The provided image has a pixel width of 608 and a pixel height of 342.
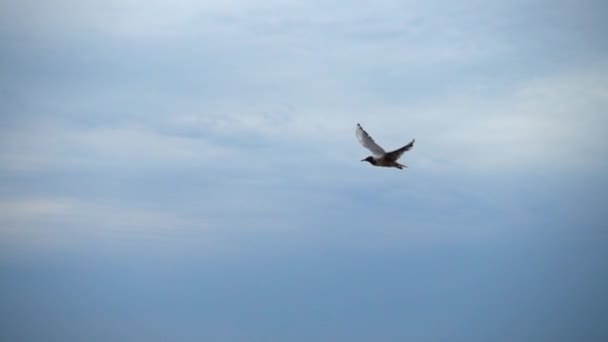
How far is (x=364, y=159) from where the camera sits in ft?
161

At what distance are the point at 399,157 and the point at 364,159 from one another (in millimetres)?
3583

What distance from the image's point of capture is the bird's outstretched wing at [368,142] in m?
48.1

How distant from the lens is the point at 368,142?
49219 millimetres

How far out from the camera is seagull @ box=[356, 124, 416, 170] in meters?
46.7

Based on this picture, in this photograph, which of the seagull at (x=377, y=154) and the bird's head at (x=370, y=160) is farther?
the bird's head at (x=370, y=160)

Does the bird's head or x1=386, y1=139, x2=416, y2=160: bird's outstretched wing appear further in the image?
the bird's head

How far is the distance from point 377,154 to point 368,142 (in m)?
1.56

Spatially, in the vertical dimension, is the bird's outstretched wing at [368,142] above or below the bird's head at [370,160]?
above

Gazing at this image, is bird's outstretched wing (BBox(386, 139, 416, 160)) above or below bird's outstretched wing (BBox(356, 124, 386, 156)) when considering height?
below

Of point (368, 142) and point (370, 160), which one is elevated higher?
point (368, 142)

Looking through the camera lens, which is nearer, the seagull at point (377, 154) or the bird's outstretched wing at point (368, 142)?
the seagull at point (377, 154)

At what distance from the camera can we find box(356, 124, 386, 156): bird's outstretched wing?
48.1m

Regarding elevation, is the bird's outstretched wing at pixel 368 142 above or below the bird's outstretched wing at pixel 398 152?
above

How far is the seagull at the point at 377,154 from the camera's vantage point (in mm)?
46688
